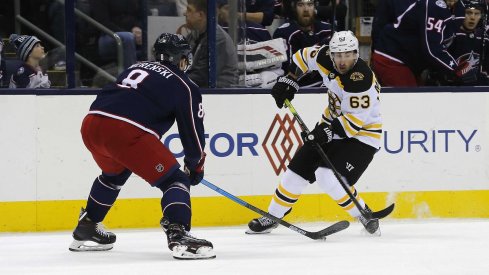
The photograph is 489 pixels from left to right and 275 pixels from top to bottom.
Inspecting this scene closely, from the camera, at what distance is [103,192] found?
205 inches

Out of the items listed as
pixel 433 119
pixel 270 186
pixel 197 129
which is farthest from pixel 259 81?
pixel 197 129

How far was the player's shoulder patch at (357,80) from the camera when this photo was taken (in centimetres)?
568

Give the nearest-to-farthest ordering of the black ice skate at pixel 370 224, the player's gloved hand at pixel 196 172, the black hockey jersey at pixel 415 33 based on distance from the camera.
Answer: the player's gloved hand at pixel 196 172 → the black ice skate at pixel 370 224 → the black hockey jersey at pixel 415 33

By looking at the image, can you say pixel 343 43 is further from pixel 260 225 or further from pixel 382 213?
pixel 260 225

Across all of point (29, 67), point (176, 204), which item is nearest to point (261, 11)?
point (29, 67)

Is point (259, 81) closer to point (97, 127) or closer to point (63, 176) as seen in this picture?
point (63, 176)

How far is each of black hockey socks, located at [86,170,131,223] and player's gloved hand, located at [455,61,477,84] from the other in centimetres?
270

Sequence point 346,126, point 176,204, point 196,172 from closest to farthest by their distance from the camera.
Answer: point 176,204, point 196,172, point 346,126

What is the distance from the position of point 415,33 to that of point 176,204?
2.54 metres

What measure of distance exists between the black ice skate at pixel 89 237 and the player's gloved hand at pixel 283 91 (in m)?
1.18

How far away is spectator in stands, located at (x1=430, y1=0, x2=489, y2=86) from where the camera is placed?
7152 mm

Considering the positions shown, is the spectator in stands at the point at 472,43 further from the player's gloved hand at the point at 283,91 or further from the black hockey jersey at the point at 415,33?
the player's gloved hand at the point at 283,91

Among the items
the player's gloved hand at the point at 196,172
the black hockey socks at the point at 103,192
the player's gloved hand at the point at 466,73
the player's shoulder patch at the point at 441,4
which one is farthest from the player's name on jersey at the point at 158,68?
the player's gloved hand at the point at 466,73

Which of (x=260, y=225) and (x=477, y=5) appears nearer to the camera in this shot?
(x=260, y=225)
